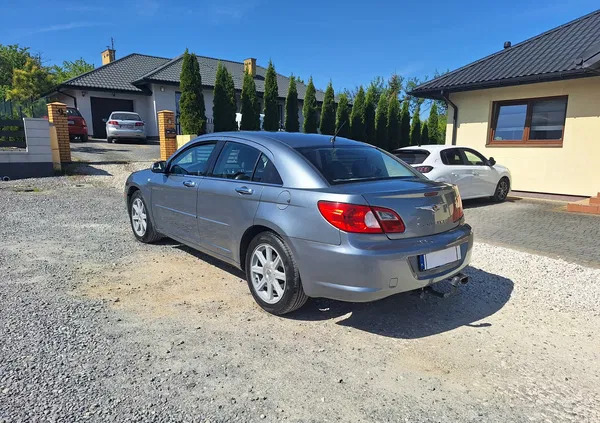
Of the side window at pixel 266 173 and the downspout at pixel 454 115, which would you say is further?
the downspout at pixel 454 115

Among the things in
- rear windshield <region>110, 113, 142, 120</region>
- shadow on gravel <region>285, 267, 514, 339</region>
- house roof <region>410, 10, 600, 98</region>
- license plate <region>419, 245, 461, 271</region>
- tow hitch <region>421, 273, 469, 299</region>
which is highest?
house roof <region>410, 10, 600, 98</region>

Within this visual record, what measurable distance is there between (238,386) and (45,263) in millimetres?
3341

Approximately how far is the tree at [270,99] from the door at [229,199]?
49.1 feet

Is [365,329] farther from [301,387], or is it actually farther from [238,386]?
[238,386]

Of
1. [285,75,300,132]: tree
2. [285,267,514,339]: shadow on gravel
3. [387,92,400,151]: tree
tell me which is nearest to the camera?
[285,267,514,339]: shadow on gravel

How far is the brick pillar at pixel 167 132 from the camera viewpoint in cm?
1362

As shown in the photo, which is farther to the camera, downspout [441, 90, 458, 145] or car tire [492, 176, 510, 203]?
downspout [441, 90, 458, 145]

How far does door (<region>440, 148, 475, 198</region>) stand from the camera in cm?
824

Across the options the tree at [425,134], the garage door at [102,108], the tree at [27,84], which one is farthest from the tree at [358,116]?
the tree at [27,84]

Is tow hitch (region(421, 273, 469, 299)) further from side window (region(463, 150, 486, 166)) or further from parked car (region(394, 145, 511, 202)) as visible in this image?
side window (region(463, 150, 486, 166))

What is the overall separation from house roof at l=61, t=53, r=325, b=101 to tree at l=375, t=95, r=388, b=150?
6.89 metres

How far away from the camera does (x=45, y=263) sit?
15.0 feet

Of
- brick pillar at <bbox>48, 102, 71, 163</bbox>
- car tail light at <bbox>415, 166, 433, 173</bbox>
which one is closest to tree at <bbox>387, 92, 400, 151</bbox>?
car tail light at <bbox>415, 166, 433, 173</bbox>

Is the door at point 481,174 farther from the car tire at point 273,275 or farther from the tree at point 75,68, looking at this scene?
the tree at point 75,68
